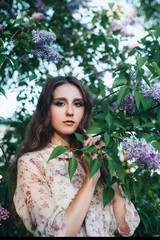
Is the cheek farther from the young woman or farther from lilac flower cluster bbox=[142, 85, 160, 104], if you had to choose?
lilac flower cluster bbox=[142, 85, 160, 104]

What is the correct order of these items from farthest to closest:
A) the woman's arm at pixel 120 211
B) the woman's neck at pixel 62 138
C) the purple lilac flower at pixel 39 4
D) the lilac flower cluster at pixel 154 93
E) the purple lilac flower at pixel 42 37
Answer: the purple lilac flower at pixel 39 4
the purple lilac flower at pixel 42 37
the woman's neck at pixel 62 138
the woman's arm at pixel 120 211
the lilac flower cluster at pixel 154 93

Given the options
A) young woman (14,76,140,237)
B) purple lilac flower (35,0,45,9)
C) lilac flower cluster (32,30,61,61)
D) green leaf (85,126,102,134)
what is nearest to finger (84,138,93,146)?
young woman (14,76,140,237)

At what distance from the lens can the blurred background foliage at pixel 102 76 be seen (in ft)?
3.68

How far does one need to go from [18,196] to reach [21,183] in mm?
85

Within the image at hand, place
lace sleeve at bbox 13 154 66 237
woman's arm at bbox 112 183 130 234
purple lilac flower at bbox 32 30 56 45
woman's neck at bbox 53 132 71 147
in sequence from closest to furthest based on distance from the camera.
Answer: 1. lace sleeve at bbox 13 154 66 237
2. woman's arm at bbox 112 183 130 234
3. woman's neck at bbox 53 132 71 147
4. purple lilac flower at bbox 32 30 56 45

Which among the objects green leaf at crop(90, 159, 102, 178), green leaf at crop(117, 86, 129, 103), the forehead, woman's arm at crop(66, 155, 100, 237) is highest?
the forehead

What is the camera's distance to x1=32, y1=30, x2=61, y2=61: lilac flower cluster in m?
1.51

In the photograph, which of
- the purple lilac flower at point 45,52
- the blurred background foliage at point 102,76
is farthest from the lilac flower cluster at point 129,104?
the purple lilac flower at point 45,52

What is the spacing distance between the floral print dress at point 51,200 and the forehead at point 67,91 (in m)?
0.25

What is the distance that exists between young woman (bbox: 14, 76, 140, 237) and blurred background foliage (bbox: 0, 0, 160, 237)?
0.14 metres

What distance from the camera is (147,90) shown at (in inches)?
45.8

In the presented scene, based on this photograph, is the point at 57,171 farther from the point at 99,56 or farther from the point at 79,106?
the point at 99,56

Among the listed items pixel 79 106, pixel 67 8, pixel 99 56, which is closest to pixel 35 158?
pixel 79 106

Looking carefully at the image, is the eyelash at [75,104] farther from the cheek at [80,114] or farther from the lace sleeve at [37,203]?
the lace sleeve at [37,203]
